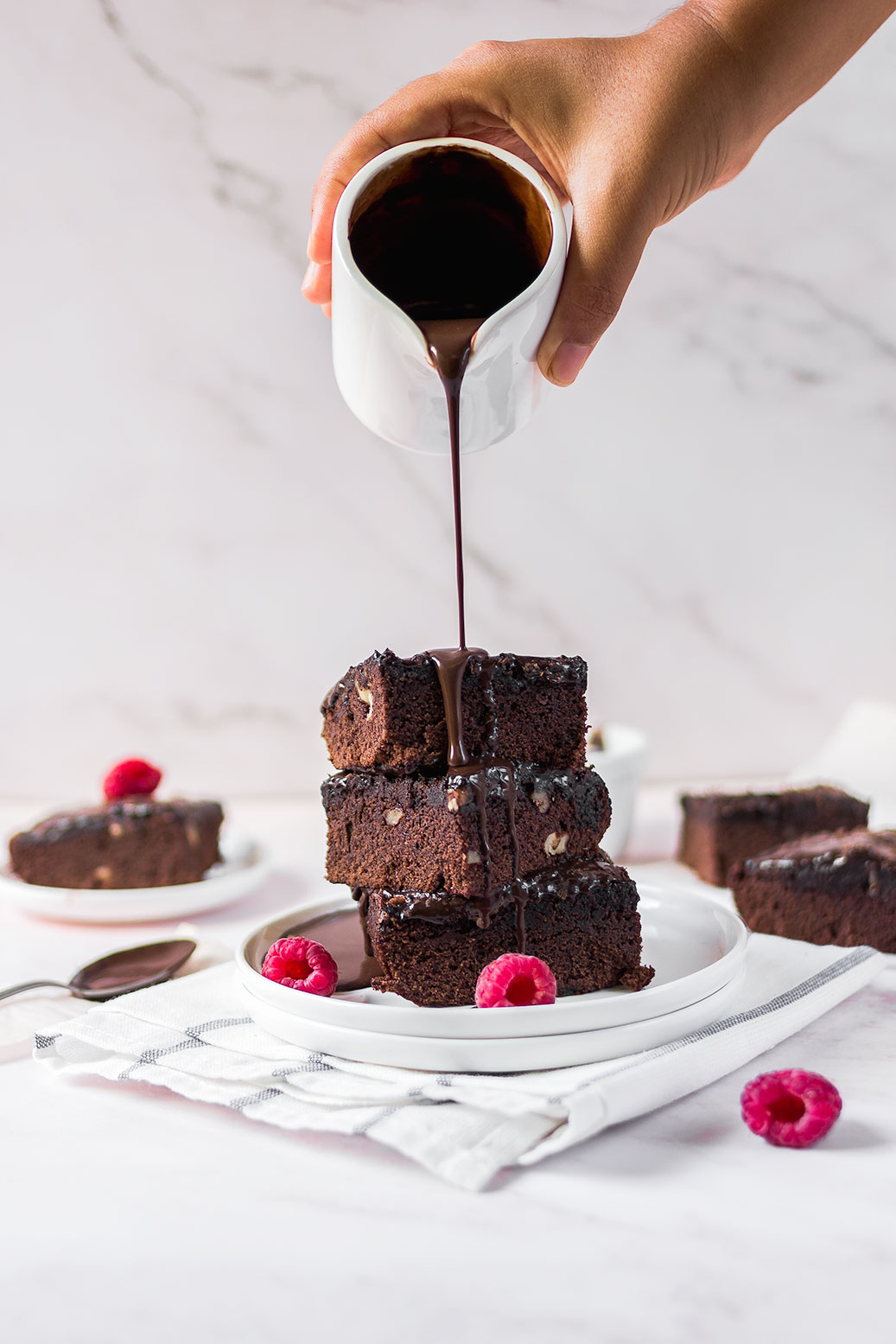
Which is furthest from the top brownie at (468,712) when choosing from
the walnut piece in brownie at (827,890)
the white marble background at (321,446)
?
the white marble background at (321,446)

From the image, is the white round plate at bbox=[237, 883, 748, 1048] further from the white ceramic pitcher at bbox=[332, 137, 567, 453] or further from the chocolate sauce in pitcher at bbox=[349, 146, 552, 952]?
the white ceramic pitcher at bbox=[332, 137, 567, 453]

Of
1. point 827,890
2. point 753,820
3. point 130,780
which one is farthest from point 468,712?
point 130,780

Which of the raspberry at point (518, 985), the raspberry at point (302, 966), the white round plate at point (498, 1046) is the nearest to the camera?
the white round plate at point (498, 1046)

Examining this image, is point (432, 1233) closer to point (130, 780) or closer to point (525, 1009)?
point (525, 1009)

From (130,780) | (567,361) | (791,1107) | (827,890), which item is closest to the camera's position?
(791,1107)

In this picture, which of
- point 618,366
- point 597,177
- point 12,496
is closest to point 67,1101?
point 597,177

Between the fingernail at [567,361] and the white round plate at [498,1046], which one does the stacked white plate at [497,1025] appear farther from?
the fingernail at [567,361]

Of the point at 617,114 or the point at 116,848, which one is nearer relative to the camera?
the point at 617,114
